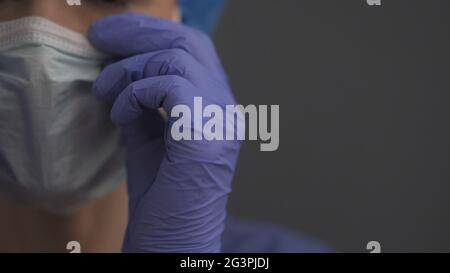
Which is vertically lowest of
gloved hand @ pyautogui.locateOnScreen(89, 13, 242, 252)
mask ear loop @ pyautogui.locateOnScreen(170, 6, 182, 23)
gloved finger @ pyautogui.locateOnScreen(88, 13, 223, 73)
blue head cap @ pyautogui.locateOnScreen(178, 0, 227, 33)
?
gloved hand @ pyautogui.locateOnScreen(89, 13, 242, 252)

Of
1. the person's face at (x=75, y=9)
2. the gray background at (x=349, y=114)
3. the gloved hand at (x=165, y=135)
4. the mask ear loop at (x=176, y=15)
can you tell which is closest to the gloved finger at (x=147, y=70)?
the gloved hand at (x=165, y=135)

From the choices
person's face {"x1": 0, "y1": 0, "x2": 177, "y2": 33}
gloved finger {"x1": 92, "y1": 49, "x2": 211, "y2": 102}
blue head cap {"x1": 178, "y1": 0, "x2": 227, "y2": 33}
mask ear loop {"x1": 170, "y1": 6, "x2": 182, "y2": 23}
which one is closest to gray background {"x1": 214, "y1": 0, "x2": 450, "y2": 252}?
blue head cap {"x1": 178, "y1": 0, "x2": 227, "y2": 33}

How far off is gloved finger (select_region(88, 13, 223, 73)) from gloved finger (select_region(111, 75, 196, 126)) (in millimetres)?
108

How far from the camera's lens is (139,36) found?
0.93 meters

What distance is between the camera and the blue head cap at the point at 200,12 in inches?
47.3

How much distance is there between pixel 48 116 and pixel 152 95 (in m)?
0.20

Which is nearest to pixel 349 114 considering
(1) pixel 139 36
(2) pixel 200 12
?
(2) pixel 200 12

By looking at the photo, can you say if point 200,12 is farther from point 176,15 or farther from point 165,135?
point 165,135

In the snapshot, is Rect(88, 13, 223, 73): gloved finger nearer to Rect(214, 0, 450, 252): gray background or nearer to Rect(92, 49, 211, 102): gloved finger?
Rect(92, 49, 211, 102): gloved finger

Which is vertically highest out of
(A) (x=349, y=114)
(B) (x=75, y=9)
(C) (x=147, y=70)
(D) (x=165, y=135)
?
(A) (x=349, y=114)

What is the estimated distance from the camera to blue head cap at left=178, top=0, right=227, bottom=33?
3.94ft

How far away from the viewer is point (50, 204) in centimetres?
97

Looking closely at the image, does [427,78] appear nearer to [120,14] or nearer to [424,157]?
[424,157]
